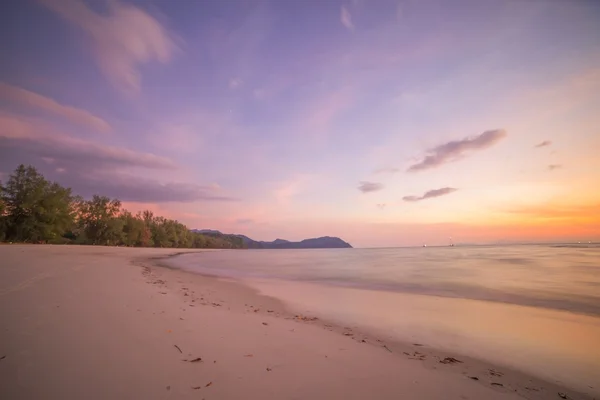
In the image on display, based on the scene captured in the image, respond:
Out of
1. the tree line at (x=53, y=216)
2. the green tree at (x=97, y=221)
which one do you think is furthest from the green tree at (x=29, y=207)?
the green tree at (x=97, y=221)

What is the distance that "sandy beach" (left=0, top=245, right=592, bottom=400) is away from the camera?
2.98 metres

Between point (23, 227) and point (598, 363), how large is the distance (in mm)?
64915

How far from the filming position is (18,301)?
19.8ft

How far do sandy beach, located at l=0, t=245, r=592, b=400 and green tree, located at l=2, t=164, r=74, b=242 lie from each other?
54.3m

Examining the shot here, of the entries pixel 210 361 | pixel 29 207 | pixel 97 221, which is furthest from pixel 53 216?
pixel 210 361

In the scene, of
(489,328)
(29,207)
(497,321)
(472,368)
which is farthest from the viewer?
(29,207)

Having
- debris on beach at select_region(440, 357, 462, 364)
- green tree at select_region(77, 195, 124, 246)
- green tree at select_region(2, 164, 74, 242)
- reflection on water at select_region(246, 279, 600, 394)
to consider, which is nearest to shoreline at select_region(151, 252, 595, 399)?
debris on beach at select_region(440, 357, 462, 364)

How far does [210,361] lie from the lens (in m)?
3.69

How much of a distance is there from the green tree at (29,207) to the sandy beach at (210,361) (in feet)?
178

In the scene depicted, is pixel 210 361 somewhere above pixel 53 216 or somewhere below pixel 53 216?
below

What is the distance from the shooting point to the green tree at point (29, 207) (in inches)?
1725

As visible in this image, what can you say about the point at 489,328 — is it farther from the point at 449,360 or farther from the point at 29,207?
the point at 29,207

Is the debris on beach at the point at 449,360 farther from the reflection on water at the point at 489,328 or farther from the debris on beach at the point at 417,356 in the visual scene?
the reflection on water at the point at 489,328

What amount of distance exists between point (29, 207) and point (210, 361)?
6060 centimetres
